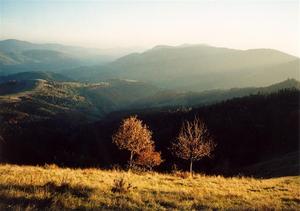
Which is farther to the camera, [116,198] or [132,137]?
[132,137]

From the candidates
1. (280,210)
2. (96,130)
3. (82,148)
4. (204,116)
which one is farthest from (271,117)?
(280,210)

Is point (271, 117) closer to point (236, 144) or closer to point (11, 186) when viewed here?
point (236, 144)

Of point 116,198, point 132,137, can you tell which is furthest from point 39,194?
point 132,137

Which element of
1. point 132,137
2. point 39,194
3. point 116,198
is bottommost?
point 132,137

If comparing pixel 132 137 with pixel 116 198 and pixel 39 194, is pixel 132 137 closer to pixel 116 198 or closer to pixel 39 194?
pixel 116 198

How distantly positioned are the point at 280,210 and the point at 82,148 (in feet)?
466

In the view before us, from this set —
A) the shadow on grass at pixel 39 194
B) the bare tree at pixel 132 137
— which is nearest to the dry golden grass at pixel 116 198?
the shadow on grass at pixel 39 194

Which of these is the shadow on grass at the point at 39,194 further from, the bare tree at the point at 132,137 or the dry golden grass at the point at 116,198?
the bare tree at the point at 132,137

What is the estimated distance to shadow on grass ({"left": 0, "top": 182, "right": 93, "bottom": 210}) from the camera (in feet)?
37.6

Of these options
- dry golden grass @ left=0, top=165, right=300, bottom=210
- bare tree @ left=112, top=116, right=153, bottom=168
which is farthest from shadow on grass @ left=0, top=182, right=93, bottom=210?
bare tree @ left=112, top=116, right=153, bottom=168

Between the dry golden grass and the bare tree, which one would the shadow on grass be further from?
the bare tree

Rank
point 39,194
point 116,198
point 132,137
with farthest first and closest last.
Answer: point 132,137 → point 116,198 → point 39,194

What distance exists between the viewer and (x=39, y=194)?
1287cm

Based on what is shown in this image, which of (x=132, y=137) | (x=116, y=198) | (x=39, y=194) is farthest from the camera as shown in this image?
(x=132, y=137)
